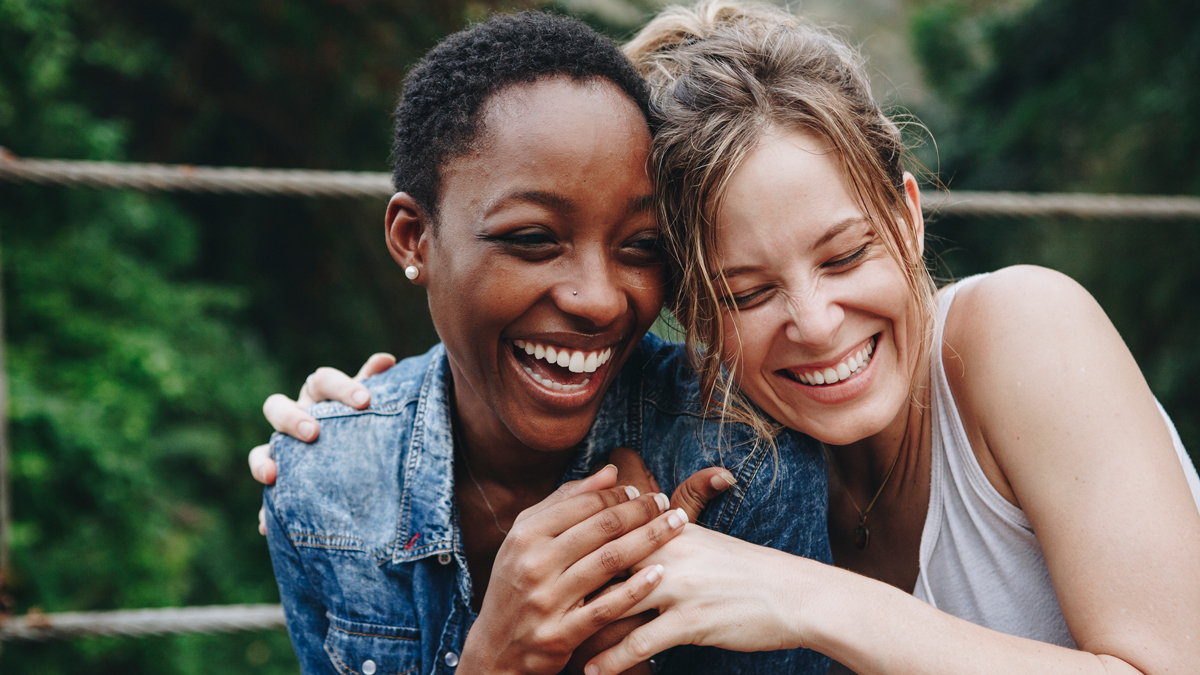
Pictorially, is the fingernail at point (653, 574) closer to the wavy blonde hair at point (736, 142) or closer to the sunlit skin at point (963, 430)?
the sunlit skin at point (963, 430)

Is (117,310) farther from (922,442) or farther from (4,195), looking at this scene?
(922,442)

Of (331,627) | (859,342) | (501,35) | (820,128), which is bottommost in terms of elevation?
(331,627)

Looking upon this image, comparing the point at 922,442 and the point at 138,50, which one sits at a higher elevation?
the point at 138,50

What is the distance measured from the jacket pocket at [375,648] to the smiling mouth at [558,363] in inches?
25.4

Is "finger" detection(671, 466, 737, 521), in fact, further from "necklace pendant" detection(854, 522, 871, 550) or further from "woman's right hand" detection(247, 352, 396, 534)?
"woman's right hand" detection(247, 352, 396, 534)

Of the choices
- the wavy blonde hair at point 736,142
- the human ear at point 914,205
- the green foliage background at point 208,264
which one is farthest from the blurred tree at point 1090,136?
the wavy blonde hair at point 736,142

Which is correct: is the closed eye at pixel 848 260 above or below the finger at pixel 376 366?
above

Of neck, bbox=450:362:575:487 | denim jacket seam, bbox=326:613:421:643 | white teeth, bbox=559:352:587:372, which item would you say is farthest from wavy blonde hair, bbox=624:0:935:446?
denim jacket seam, bbox=326:613:421:643

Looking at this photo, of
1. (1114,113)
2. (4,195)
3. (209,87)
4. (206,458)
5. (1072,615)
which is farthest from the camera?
(1114,113)

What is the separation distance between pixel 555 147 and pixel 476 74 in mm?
241

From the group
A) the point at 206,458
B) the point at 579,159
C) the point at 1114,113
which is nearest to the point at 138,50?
the point at 206,458

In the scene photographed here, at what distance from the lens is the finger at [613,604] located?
1405 millimetres

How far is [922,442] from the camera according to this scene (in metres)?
1.76

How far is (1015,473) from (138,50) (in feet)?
13.6
